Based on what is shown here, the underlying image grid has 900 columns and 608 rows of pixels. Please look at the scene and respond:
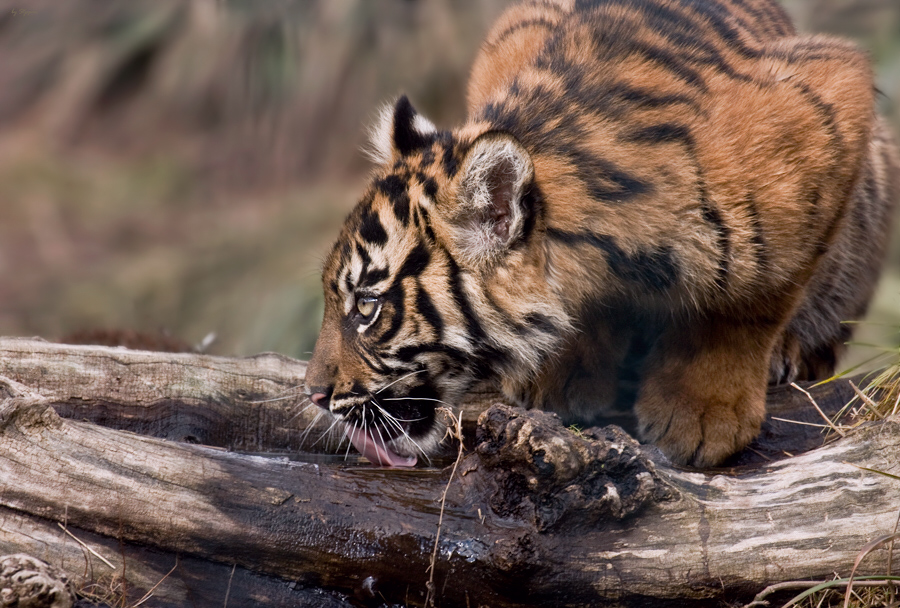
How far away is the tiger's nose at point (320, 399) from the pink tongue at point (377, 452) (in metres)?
0.15

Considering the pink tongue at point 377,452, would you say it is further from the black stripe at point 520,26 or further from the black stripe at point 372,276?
the black stripe at point 520,26

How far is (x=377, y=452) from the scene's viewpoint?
2973 mm

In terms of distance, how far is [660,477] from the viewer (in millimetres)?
2289

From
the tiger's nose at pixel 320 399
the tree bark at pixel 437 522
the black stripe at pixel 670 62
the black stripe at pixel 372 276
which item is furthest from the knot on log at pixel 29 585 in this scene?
the black stripe at pixel 670 62

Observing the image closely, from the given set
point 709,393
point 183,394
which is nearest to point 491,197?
point 709,393

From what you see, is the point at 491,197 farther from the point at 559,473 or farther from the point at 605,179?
the point at 559,473

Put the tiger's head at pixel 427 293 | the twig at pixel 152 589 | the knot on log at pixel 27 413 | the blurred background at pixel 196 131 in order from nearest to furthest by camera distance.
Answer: the twig at pixel 152 589 < the knot on log at pixel 27 413 < the tiger's head at pixel 427 293 < the blurred background at pixel 196 131

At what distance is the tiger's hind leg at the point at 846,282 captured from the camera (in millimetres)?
3594

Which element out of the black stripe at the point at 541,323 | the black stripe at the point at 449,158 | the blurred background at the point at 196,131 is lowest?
the black stripe at the point at 541,323

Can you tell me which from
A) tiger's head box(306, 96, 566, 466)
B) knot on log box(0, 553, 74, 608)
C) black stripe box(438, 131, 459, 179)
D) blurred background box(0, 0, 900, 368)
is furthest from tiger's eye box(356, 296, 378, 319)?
blurred background box(0, 0, 900, 368)

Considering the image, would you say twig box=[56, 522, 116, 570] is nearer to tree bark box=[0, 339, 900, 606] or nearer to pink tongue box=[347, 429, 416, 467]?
tree bark box=[0, 339, 900, 606]

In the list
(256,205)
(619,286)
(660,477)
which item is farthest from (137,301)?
(660,477)

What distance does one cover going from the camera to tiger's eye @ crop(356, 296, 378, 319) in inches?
111

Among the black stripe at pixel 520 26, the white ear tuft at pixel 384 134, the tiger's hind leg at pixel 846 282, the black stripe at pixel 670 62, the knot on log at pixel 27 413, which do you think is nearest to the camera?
the knot on log at pixel 27 413
